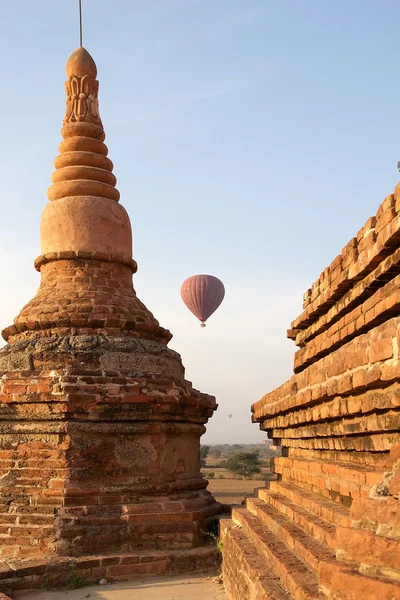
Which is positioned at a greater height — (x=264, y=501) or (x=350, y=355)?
(x=350, y=355)

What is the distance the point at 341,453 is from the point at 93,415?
3504 millimetres

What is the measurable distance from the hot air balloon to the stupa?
16.5 meters

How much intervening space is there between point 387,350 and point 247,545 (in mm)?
2768

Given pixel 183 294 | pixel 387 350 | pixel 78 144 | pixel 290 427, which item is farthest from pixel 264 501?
pixel 183 294

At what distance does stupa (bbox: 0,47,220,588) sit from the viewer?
21.7ft

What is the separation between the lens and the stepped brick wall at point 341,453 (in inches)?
99.8

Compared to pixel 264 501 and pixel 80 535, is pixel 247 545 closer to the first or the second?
pixel 264 501

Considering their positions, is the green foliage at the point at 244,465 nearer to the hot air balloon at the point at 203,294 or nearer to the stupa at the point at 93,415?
the hot air balloon at the point at 203,294

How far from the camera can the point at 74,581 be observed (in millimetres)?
6141

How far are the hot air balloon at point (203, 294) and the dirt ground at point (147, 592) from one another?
1916cm

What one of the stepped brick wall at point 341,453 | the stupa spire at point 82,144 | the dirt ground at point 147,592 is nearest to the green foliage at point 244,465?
the stupa spire at point 82,144

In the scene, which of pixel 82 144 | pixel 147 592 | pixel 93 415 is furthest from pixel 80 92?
pixel 147 592

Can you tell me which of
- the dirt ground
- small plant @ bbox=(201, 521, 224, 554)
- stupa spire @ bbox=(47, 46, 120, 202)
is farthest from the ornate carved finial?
the dirt ground

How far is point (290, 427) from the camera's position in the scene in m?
5.56
